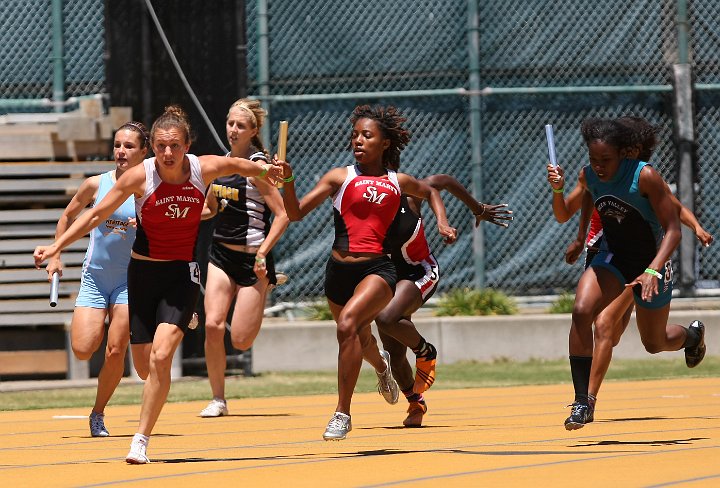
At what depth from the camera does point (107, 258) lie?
1115 centimetres

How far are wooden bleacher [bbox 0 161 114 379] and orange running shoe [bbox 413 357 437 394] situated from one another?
6.39 m

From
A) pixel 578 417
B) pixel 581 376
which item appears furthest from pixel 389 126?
pixel 578 417

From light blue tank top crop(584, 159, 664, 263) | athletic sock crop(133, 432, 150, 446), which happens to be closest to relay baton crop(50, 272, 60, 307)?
athletic sock crop(133, 432, 150, 446)

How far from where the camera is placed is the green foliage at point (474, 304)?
18453mm

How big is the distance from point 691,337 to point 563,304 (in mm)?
6564

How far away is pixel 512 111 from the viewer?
1903cm

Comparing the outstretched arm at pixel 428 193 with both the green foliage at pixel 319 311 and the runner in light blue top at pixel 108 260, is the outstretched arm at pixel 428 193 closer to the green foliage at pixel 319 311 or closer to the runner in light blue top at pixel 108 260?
the runner in light blue top at pixel 108 260

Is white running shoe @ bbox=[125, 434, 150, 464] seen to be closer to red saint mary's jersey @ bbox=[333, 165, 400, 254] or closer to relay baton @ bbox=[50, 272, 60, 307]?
relay baton @ bbox=[50, 272, 60, 307]

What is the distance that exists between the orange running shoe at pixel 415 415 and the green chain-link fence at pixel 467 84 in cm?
753

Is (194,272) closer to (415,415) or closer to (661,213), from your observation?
(415,415)

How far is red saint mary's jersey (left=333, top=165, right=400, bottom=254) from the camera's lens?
10469mm

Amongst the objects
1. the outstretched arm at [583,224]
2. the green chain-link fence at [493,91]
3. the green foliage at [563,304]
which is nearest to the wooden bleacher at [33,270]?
the green chain-link fence at [493,91]

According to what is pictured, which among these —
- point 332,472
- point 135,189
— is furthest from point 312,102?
point 332,472

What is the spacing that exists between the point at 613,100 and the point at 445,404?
704 cm
